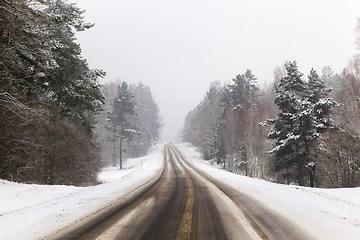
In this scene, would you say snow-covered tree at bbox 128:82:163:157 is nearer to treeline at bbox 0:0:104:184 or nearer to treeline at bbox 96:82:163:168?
treeline at bbox 96:82:163:168

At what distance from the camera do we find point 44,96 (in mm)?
12805

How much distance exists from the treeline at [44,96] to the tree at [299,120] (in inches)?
633

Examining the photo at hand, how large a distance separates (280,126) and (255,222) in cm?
1690

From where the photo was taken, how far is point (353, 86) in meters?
20.9

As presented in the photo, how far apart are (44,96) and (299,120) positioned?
20.0 metres

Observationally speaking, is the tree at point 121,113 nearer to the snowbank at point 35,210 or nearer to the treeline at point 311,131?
the treeline at point 311,131

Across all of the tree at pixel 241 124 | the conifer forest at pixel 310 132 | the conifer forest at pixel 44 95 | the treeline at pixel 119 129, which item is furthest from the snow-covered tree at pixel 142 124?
the conifer forest at pixel 310 132

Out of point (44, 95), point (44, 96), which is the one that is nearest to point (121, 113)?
point (44, 95)

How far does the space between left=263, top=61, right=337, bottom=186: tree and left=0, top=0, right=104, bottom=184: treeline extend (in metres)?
16.1

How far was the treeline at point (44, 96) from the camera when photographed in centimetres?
824

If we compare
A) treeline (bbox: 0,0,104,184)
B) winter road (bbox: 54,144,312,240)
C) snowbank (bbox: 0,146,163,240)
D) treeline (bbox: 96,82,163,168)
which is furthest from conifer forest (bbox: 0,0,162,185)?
treeline (bbox: 96,82,163,168)

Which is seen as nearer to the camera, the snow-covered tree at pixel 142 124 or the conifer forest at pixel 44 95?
the conifer forest at pixel 44 95

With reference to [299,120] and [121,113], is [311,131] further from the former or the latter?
[121,113]

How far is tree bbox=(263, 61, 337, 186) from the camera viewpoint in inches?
699
